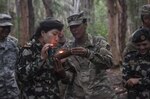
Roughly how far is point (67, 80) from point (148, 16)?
1487mm

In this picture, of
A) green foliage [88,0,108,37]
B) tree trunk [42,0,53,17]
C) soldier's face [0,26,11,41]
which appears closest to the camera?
soldier's face [0,26,11,41]

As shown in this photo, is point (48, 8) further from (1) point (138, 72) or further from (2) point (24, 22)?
(1) point (138, 72)

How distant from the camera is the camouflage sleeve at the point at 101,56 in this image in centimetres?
488

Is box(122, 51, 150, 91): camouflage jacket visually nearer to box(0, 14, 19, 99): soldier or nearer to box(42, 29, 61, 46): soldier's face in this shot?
box(42, 29, 61, 46): soldier's face

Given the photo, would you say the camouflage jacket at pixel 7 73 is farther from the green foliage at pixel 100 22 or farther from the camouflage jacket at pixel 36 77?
the green foliage at pixel 100 22

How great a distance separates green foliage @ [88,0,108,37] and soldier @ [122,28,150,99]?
16.4m

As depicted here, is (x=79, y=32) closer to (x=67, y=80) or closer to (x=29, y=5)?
(x=67, y=80)

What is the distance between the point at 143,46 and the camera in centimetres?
493

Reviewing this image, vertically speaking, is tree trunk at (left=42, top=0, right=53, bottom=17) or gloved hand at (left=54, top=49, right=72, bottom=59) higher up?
tree trunk at (left=42, top=0, right=53, bottom=17)

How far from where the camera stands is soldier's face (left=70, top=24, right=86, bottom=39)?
5176 mm

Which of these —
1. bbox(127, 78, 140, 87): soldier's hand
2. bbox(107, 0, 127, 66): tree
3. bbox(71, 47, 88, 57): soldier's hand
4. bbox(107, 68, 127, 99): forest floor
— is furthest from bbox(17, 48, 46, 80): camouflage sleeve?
bbox(107, 0, 127, 66): tree

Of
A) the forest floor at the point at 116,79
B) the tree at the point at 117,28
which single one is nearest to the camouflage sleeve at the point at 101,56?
the forest floor at the point at 116,79

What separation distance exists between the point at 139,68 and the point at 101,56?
1.61 ft

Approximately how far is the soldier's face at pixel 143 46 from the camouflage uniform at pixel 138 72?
0.06 metres
